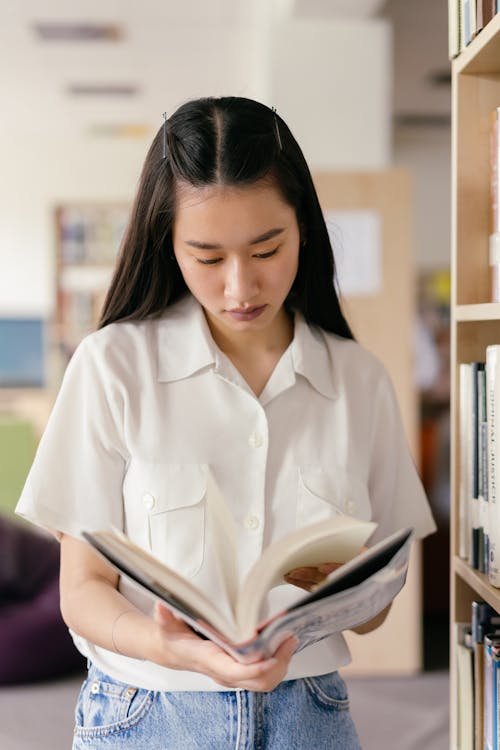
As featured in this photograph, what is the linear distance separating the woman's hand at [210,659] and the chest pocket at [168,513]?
0.17 m

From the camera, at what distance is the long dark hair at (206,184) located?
3.61ft

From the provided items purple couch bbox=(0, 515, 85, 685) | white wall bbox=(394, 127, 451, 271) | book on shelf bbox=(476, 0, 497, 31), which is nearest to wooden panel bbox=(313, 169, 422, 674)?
purple couch bbox=(0, 515, 85, 685)

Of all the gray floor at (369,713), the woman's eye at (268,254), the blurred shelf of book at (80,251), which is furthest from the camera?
the blurred shelf of book at (80,251)

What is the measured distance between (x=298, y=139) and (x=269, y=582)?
2928 millimetres

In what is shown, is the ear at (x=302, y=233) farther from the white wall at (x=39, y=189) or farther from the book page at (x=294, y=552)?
the white wall at (x=39, y=189)

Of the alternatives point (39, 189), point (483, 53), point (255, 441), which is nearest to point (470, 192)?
point (483, 53)

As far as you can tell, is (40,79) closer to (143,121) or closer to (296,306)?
(143,121)

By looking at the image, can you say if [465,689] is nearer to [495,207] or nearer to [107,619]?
[107,619]

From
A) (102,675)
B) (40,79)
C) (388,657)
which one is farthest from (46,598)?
(40,79)

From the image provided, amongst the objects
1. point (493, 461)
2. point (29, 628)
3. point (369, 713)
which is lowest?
point (369, 713)

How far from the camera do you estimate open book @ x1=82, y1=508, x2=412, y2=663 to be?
818mm

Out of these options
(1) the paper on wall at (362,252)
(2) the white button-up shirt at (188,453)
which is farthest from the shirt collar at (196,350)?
(1) the paper on wall at (362,252)

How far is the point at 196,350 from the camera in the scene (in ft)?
3.88

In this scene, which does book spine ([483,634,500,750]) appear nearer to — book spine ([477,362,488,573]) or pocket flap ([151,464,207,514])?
book spine ([477,362,488,573])
